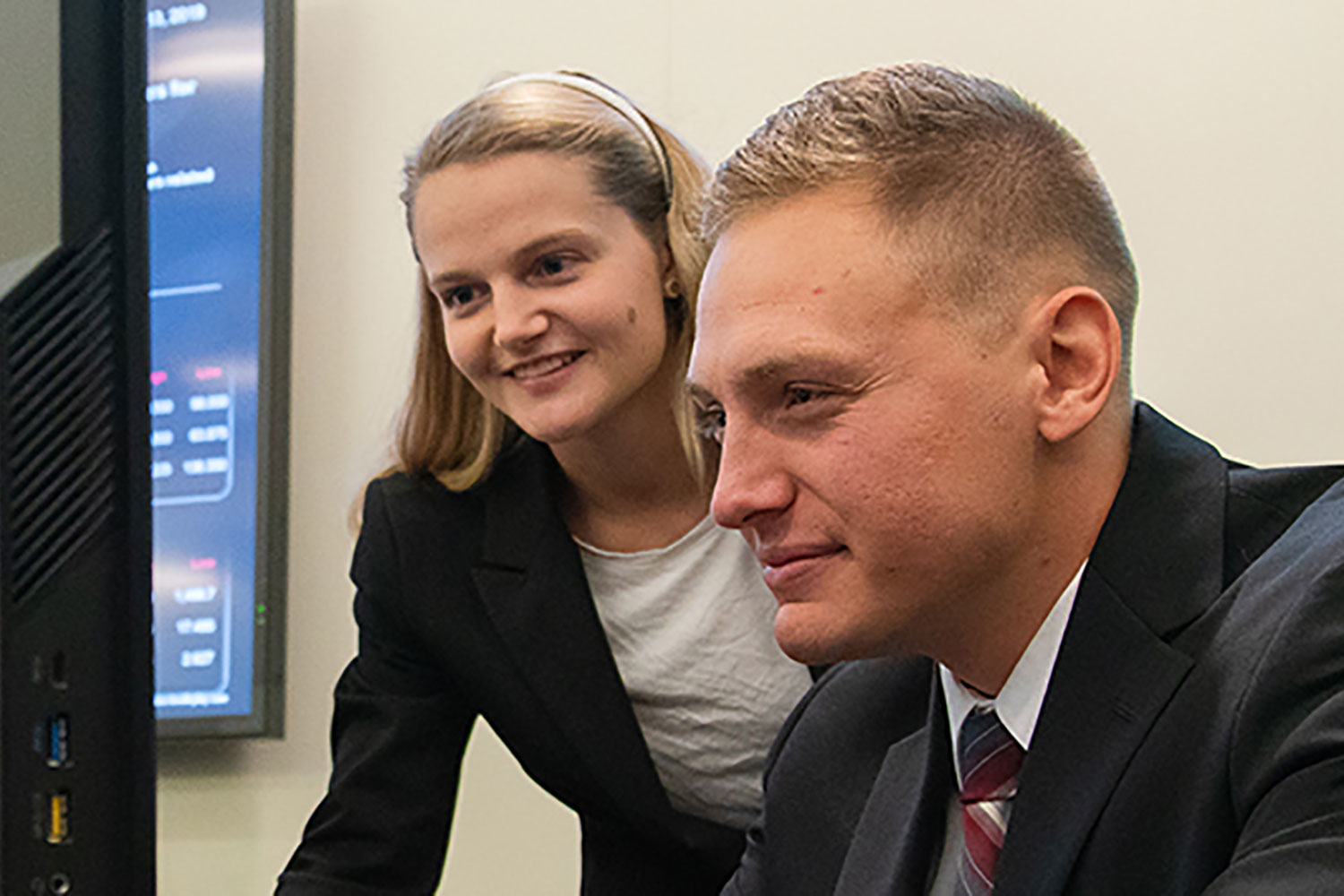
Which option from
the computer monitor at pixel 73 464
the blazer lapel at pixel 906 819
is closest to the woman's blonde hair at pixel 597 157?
the blazer lapel at pixel 906 819

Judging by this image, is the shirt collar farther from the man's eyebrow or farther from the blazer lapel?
the man's eyebrow

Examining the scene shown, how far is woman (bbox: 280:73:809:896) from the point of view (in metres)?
1.65

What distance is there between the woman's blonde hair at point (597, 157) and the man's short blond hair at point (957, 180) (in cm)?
55

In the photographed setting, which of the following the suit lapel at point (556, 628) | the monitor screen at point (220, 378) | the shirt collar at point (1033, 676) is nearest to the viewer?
the shirt collar at point (1033, 676)

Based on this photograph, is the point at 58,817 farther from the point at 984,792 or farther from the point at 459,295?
the point at 459,295

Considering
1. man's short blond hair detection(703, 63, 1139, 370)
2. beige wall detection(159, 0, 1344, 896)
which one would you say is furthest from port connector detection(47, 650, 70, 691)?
beige wall detection(159, 0, 1344, 896)

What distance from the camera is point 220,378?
9.99ft

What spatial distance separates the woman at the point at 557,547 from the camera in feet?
5.43

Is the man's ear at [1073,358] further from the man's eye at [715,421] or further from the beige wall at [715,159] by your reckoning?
the beige wall at [715,159]

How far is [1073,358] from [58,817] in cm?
69

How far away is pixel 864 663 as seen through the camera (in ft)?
4.48

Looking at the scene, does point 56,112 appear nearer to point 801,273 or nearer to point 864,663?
point 801,273

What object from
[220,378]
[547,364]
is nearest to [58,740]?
[547,364]

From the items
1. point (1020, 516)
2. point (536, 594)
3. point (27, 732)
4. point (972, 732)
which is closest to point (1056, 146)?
point (1020, 516)
